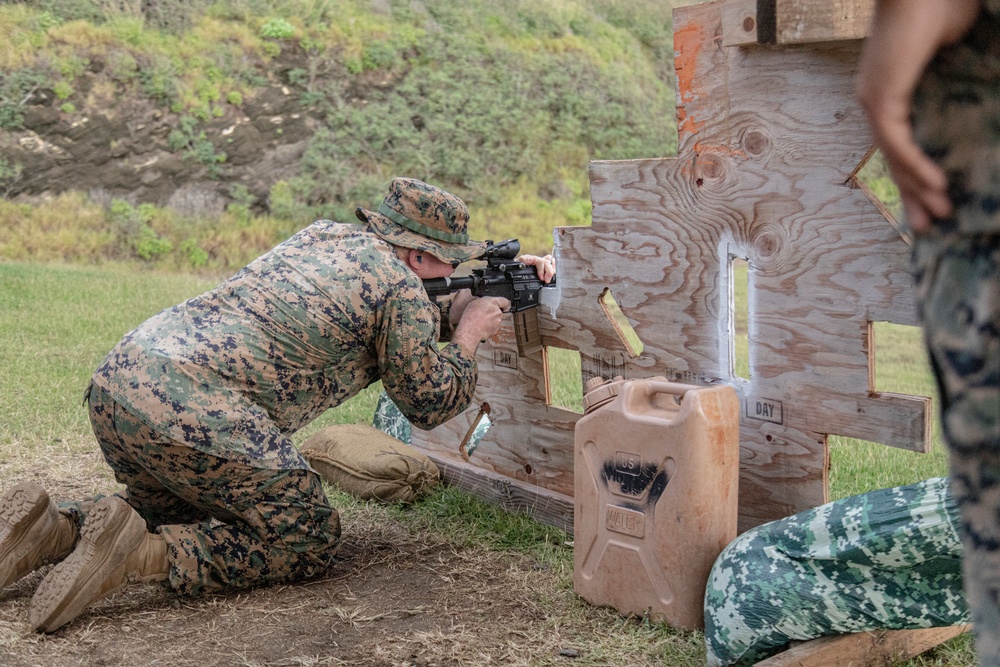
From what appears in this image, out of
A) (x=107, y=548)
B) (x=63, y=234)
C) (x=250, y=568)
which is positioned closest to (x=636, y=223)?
(x=250, y=568)

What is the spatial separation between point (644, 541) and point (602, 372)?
100cm

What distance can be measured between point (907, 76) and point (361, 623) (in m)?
2.91

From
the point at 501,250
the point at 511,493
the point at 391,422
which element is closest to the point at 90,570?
the point at 511,493

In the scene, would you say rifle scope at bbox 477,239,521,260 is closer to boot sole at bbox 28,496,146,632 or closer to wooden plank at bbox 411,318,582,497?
wooden plank at bbox 411,318,582,497

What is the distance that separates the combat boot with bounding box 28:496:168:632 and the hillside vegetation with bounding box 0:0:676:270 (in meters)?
9.41

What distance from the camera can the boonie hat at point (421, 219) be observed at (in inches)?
151

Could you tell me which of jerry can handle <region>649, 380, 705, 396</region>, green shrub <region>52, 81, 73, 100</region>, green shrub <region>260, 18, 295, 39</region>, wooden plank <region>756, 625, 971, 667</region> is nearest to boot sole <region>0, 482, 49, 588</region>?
jerry can handle <region>649, 380, 705, 396</region>

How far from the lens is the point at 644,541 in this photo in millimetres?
3283

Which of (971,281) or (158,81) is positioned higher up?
(158,81)

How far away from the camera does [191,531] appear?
362cm

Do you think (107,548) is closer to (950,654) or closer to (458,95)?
(950,654)

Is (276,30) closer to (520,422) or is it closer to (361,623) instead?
(520,422)

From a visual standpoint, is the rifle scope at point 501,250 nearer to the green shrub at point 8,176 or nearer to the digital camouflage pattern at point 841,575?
the digital camouflage pattern at point 841,575

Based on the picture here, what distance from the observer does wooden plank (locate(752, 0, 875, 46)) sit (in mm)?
2955
